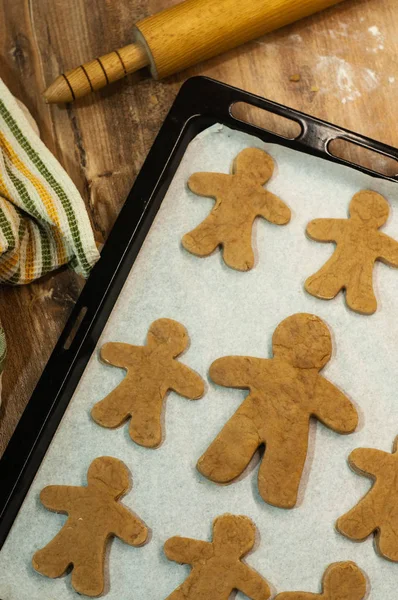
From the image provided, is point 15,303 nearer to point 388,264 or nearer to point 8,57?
point 8,57

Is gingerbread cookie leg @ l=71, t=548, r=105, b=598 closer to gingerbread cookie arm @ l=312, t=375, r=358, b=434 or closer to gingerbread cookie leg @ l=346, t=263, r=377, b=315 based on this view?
gingerbread cookie arm @ l=312, t=375, r=358, b=434

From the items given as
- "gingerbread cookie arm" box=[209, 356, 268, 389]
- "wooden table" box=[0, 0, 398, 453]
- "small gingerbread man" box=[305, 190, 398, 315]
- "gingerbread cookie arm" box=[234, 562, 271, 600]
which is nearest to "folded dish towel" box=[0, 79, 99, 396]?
"wooden table" box=[0, 0, 398, 453]

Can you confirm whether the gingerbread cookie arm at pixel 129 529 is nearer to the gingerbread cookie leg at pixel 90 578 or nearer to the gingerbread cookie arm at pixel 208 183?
the gingerbread cookie leg at pixel 90 578

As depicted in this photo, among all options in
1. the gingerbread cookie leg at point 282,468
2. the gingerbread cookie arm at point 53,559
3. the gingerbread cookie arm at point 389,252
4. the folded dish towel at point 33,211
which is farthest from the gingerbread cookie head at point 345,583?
the folded dish towel at point 33,211

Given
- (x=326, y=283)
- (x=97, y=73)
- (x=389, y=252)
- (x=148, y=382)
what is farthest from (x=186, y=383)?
(x=97, y=73)

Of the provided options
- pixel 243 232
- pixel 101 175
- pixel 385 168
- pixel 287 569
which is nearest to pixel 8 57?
pixel 101 175

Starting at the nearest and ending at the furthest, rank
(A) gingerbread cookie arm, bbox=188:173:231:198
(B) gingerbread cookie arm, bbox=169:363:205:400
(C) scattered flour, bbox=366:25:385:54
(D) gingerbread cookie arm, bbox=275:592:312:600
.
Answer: (D) gingerbread cookie arm, bbox=275:592:312:600 → (B) gingerbread cookie arm, bbox=169:363:205:400 → (A) gingerbread cookie arm, bbox=188:173:231:198 → (C) scattered flour, bbox=366:25:385:54
